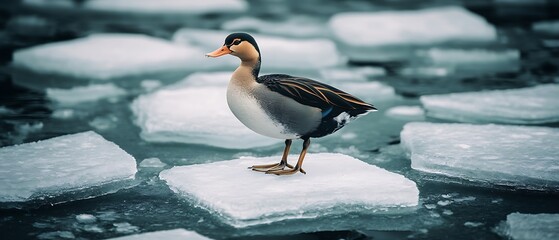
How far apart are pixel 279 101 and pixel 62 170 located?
698 mm

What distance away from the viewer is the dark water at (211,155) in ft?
6.25

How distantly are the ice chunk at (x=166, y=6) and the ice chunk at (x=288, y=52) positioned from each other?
3.24ft

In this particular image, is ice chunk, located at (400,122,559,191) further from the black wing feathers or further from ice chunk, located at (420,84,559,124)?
the black wing feathers

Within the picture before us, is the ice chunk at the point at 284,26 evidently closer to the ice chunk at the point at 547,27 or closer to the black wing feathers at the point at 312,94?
the ice chunk at the point at 547,27

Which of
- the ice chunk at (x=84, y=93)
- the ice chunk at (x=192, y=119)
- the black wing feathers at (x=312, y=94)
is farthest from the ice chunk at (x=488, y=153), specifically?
the ice chunk at (x=84, y=93)

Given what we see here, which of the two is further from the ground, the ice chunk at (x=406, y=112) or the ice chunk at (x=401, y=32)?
the ice chunk at (x=401, y=32)

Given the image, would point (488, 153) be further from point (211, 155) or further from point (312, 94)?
point (211, 155)

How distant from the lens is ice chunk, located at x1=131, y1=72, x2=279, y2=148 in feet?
8.73

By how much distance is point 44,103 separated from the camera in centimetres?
315

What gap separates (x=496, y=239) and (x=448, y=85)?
1.72 metres

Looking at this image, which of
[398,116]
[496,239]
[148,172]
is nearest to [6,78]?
[148,172]

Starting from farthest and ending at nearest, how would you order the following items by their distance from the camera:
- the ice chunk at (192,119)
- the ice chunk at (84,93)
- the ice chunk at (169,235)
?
the ice chunk at (84,93), the ice chunk at (192,119), the ice chunk at (169,235)

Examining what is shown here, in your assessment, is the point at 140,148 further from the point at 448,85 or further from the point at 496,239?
the point at 448,85

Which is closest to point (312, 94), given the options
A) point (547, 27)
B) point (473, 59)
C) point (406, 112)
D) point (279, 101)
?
point (279, 101)
